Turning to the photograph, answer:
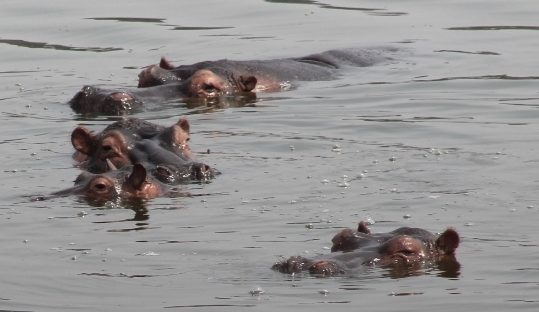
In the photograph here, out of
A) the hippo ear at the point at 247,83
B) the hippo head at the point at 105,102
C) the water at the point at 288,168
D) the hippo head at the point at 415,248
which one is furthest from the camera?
the hippo ear at the point at 247,83

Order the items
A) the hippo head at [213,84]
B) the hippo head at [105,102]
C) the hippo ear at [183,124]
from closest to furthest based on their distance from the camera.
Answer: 1. the hippo ear at [183,124]
2. the hippo head at [105,102]
3. the hippo head at [213,84]

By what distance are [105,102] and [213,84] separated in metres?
1.51

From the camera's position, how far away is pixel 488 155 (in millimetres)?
12430

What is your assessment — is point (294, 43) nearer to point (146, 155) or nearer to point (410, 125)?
point (410, 125)

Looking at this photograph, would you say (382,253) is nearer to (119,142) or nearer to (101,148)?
(119,142)

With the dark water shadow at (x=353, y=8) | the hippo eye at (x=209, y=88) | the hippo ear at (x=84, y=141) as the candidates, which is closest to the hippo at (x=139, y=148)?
the hippo ear at (x=84, y=141)

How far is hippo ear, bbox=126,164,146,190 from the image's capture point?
1112cm

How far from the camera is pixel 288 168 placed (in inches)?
480

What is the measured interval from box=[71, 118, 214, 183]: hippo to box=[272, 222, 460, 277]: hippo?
2.72 metres

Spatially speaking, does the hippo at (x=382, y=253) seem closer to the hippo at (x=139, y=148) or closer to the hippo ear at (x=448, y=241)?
the hippo ear at (x=448, y=241)

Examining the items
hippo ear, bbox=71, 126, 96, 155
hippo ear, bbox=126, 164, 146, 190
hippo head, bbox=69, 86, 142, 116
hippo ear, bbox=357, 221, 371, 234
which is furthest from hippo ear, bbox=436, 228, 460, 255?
hippo head, bbox=69, 86, 142, 116

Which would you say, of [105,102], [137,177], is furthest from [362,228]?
[105,102]

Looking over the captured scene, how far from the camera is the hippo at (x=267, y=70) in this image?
53.1ft

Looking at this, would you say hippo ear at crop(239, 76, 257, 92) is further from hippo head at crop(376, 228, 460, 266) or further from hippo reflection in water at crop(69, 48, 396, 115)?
hippo head at crop(376, 228, 460, 266)
